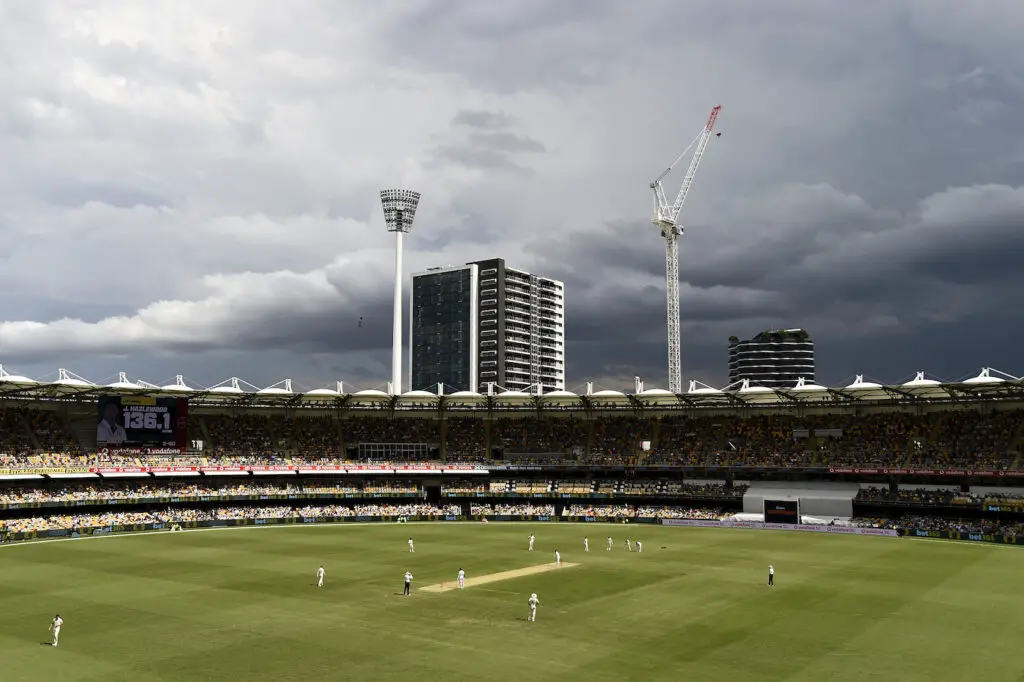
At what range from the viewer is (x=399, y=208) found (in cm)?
11256

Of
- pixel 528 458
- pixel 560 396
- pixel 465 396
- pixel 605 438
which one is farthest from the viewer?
pixel 605 438

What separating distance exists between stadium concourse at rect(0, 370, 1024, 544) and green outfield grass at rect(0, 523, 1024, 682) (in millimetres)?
15906

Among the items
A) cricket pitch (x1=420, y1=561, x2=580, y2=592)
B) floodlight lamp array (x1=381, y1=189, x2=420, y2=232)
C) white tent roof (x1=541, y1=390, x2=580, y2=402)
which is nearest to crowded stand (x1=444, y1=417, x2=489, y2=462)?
white tent roof (x1=541, y1=390, x2=580, y2=402)

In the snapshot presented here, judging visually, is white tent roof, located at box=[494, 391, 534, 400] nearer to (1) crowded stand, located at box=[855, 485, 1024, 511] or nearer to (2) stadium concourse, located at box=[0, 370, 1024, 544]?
(2) stadium concourse, located at box=[0, 370, 1024, 544]

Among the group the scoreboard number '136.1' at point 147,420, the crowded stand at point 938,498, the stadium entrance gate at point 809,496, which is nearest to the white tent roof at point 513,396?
the stadium entrance gate at point 809,496

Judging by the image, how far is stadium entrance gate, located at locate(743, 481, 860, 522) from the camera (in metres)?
78.4

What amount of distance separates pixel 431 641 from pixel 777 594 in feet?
66.2

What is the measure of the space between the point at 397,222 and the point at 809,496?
6706 cm

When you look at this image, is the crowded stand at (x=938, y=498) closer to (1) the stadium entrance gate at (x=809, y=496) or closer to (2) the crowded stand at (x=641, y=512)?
(1) the stadium entrance gate at (x=809, y=496)

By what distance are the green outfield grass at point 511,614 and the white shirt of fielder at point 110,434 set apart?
66.6ft

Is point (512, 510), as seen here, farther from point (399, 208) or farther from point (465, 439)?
point (399, 208)

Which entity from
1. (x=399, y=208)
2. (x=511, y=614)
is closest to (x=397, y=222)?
(x=399, y=208)

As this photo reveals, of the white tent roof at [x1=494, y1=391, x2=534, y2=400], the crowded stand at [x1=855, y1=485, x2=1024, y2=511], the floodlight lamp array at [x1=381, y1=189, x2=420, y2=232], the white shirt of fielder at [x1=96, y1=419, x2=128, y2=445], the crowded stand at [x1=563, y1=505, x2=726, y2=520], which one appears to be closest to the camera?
the crowded stand at [x1=855, y1=485, x2=1024, y2=511]

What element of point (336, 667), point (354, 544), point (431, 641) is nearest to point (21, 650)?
point (336, 667)
